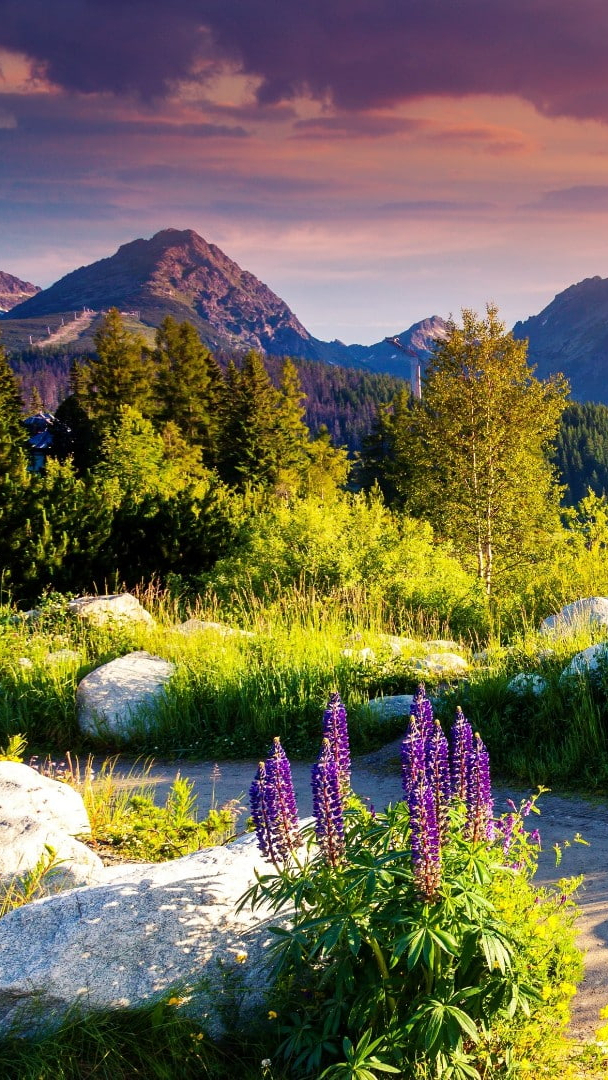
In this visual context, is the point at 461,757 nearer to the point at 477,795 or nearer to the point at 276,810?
the point at 477,795

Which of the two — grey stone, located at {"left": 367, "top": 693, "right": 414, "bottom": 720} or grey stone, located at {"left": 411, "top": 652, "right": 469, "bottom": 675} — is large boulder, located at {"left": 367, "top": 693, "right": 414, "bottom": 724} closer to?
grey stone, located at {"left": 367, "top": 693, "right": 414, "bottom": 720}

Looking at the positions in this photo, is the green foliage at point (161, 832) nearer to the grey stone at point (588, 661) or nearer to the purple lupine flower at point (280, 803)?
the purple lupine flower at point (280, 803)

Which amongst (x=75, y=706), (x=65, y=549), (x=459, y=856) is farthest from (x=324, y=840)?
(x=65, y=549)

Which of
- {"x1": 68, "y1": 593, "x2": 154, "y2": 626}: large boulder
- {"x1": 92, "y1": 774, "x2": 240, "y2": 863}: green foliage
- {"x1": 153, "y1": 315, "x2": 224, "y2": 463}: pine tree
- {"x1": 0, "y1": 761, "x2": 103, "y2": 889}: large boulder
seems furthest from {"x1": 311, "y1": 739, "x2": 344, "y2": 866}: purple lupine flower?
{"x1": 153, "y1": 315, "x2": 224, "y2": 463}: pine tree

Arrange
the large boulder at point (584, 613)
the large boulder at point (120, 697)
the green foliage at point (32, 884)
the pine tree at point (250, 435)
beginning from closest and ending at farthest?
the green foliage at point (32, 884) → the large boulder at point (120, 697) → the large boulder at point (584, 613) → the pine tree at point (250, 435)

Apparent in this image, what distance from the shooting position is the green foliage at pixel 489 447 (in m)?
23.0

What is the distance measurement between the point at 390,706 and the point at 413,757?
173 inches

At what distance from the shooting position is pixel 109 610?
9406mm

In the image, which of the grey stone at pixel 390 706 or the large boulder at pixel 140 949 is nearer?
the large boulder at pixel 140 949

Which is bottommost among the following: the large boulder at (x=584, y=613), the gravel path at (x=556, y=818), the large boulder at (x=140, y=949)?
the gravel path at (x=556, y=818)

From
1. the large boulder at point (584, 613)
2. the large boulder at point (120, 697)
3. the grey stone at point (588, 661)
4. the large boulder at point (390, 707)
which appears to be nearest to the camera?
the grey stone at point (588, 661)

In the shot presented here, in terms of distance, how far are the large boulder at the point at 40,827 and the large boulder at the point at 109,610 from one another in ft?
14.8

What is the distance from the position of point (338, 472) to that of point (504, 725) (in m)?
48.4

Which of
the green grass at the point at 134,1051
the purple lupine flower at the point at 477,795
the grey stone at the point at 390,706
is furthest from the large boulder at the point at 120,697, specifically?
the purple lupine flower at the point at 477,795
